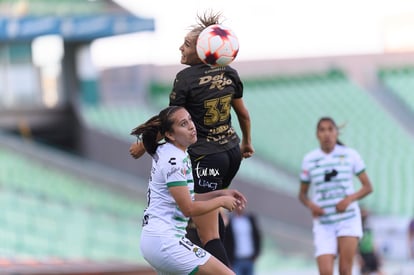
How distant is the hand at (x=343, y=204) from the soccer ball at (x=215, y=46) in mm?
2914

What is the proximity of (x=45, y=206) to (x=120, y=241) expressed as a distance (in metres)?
1.82

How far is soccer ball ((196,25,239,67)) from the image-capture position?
29.1ft

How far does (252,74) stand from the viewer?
3334 centimetres

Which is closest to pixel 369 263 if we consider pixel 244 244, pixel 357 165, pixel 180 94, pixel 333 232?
pixel 244 244

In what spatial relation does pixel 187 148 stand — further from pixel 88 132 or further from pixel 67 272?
pixel 88 132

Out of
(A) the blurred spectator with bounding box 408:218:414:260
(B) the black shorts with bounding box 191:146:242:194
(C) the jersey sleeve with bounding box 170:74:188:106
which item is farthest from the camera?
(A) the blurred spectator with bounding box 408:218:414:260

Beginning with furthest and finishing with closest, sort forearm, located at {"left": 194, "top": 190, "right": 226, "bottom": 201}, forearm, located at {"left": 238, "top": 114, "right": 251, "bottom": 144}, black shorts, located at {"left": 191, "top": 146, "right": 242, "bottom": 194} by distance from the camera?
forearm, located at {"left": 238, "top": 114, "right": 251, "bottom": 144} < black shorts, located at {"left": 191, "top": 146, "right": 242, "bottom": 194} < forearm, located at {"left": 194, "top": 190, "right": 226, "bottom": 201}

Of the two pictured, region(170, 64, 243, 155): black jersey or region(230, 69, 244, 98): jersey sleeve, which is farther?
region(230, 69, 244, 98): jersey sleeve

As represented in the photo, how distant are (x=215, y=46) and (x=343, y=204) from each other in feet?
10.2

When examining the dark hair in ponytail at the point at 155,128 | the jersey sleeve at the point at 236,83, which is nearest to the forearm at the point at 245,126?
the jersey sleeve at the point at 236,83

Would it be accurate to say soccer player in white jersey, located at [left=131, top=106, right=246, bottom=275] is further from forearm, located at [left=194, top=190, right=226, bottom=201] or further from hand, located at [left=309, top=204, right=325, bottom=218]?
hand, located at [left=309, top=204, right=325, bottom=218]

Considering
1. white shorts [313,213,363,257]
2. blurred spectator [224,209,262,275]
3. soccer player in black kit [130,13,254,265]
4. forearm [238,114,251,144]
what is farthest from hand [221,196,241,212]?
blurred spectator [224,209,262,275]

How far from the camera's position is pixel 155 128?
8.54 m

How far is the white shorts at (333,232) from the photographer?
11.4m
